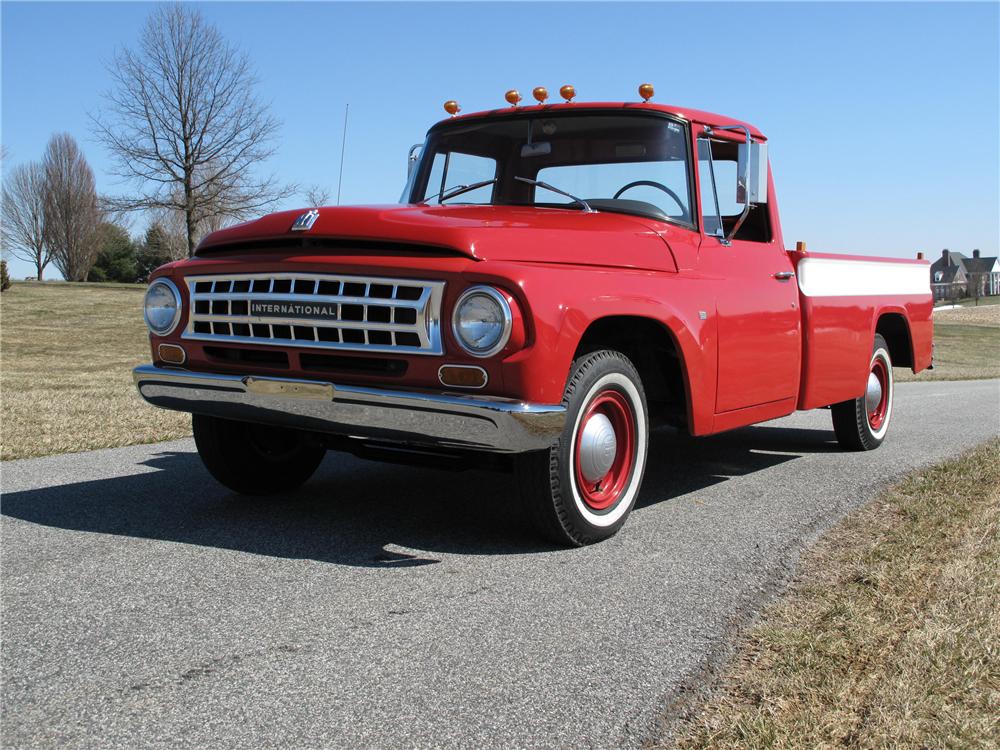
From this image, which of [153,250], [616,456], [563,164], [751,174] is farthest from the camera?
[153,250]

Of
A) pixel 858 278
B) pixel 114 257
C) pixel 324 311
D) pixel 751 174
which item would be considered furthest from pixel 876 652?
pixel 114 257

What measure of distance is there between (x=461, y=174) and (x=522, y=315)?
2197 millimetres

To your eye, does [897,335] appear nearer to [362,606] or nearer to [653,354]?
[653,354]

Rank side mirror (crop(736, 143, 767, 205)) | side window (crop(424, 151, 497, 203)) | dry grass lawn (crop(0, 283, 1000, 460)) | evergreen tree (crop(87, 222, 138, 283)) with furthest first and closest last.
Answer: evergreen tree (crop(87, 222, 138, 283)), dry grass lawn (crop(0, 283, 1000, 460)), side window (crop(424, 151, 497, 203)), side mirror (crop(736, 143, 767, 205))

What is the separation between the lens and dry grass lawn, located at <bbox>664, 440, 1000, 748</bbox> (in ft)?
8.09

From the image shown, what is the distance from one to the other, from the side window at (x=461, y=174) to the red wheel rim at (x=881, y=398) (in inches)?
139

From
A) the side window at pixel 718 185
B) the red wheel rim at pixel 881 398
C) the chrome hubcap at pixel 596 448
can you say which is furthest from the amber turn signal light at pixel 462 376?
the red wheel rim at pixel 881 398

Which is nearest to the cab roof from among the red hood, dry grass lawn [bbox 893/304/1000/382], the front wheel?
the red hood

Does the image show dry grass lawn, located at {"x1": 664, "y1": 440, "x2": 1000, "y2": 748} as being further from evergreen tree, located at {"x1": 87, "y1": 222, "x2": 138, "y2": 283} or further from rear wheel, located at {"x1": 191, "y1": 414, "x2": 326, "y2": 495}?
evergreen tree, located at {"x1": 87, "y1": 222, "x2": 138, "y2": 283}

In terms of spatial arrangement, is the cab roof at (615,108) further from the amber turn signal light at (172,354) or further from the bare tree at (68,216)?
the bare tree at (68,216)

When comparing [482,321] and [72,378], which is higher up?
[482,321]

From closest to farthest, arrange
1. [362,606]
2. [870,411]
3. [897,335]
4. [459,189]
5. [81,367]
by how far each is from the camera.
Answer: [362,606], [459,189], [870,411], [897,335], [81,367]

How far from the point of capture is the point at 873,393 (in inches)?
292

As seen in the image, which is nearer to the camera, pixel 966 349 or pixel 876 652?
pixel 876 652
